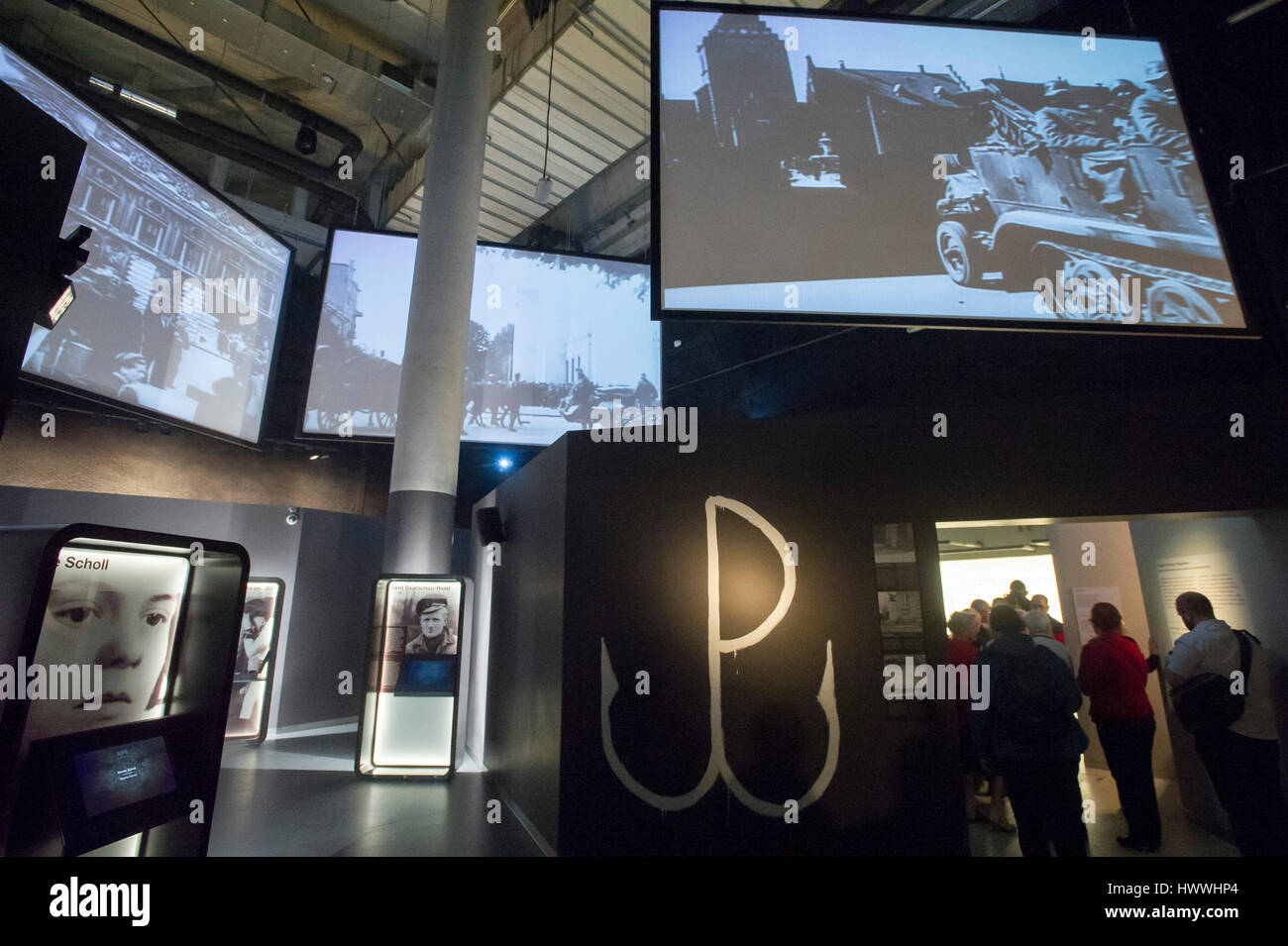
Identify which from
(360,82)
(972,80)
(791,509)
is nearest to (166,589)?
(791,509)

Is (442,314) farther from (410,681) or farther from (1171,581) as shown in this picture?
(1171,581)

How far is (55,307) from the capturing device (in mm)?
1729

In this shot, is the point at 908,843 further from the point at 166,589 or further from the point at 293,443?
the point at 293,443

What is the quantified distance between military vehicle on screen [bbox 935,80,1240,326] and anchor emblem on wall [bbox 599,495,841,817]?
193 centimetres

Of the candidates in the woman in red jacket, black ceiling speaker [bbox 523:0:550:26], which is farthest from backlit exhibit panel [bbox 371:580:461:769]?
black ceiling speaker [bbox 523:0:550:26]

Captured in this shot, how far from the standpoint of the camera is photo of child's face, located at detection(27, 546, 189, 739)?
4.92 ft

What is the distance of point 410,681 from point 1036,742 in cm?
436

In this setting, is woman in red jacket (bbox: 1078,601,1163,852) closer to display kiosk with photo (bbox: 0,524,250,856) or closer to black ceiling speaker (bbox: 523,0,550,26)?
display kiosk with photo (bbox: 0,524,250,856)

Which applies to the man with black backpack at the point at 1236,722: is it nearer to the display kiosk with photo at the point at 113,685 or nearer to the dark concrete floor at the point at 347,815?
the dark concrete floor at the point at 347,815

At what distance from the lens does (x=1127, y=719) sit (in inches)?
138

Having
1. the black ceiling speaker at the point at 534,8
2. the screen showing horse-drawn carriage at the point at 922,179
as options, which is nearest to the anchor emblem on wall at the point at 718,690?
the screen showing horse-drawn carriage at the point at 922,179

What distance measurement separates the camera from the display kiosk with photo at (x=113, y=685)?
4.56ft

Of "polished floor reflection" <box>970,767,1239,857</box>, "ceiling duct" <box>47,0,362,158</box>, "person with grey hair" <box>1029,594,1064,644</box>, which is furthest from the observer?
"ceiling duct" <box>47,0,362,158</box>
